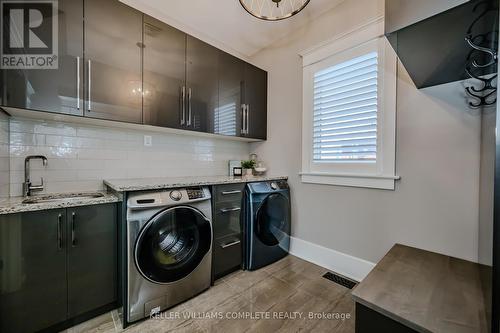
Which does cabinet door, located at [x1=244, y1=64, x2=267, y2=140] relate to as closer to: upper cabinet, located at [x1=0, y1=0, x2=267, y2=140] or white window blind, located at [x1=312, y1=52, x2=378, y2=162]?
upper cabinet, located at [x1=0, y1=0, x2=267, y2=140]

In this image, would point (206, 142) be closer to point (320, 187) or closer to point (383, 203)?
point (320, 187)

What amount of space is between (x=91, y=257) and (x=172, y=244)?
1.72ft

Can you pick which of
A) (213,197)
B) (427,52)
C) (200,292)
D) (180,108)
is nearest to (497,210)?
(427,52)

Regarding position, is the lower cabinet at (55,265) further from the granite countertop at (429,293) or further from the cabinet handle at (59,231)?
the granite countertop at (429,293)

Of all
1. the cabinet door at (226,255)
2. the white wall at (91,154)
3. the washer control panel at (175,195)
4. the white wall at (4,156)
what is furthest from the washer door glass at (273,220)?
the white wall at (4,156)

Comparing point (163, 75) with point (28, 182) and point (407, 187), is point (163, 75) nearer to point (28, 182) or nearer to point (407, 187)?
point (28, 182)

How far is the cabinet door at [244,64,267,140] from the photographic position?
2.59m

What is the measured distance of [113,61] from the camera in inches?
62.7

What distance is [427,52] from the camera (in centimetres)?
104

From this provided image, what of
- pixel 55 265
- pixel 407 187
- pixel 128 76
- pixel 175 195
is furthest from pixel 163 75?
pixel 407 187

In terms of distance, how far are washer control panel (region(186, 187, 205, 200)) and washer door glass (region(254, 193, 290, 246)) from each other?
2.26 feet

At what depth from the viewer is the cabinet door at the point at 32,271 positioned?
1154 mm

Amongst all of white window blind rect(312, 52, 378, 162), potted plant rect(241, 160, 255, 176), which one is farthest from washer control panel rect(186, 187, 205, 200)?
white window blind rect(312, 52, 378, 162)

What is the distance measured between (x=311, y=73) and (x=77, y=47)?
2131 millimetres
